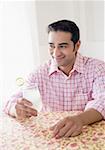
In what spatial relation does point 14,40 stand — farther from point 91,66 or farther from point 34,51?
point 91,66

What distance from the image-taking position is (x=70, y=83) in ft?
6.23

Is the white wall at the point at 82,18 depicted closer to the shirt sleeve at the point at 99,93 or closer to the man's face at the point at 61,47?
the man's face at the point at 61,47

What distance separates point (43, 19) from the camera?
Result: 9.11 feet

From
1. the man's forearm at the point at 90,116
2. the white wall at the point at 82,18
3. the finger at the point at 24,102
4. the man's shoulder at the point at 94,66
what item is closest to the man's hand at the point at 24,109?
the finger at the point at 24,102

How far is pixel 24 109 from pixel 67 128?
1.08 ft

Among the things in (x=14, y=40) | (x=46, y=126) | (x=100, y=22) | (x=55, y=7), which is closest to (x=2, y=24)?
(x=14, y=40)

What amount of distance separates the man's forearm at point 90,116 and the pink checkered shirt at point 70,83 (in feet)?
1.15

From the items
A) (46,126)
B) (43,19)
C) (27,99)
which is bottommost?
(46,126)

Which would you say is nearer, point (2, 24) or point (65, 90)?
point (65, 90)

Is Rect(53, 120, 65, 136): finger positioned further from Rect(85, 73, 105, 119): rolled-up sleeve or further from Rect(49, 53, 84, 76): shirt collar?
Rect(49, 53, 84, 76): shirt collar

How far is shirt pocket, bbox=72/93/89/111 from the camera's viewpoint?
73.5 inches

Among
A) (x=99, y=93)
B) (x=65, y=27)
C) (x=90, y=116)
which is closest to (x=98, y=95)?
(x=99, y=93)

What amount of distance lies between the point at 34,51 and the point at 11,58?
0.24 m

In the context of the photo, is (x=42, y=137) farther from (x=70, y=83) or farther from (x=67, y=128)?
(x=70, y=83)
